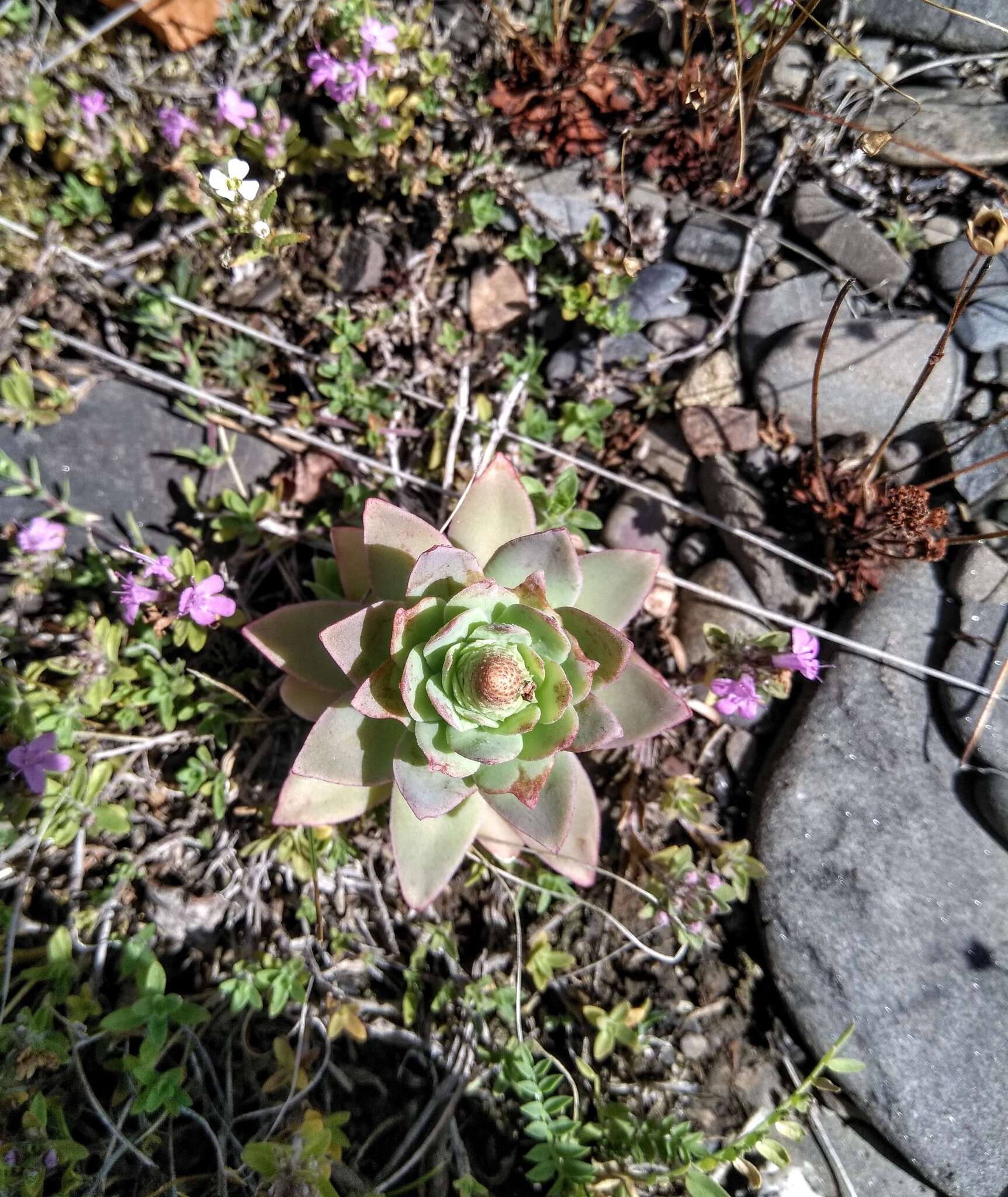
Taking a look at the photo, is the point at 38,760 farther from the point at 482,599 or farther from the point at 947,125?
the point at 947,125

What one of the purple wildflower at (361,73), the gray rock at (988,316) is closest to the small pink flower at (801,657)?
the gray rock at (988,316)

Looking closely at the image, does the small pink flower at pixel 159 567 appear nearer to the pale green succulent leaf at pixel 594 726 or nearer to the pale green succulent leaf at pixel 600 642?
the pale green succulent leaf at pixel 600 642

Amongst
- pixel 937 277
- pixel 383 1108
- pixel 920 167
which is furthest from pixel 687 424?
pixel 383 1108

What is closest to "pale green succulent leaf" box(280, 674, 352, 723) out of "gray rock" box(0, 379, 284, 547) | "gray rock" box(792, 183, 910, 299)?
"gray rock" box(0, 379, 284, 547)

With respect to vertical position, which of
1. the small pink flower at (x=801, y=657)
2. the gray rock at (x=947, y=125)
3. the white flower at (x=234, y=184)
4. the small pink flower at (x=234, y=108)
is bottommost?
the small pink flower at (x=801, y=657)

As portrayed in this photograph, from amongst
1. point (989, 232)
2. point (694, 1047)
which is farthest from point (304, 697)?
point (989, 232)

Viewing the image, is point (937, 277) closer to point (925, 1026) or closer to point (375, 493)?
point (375, 493)

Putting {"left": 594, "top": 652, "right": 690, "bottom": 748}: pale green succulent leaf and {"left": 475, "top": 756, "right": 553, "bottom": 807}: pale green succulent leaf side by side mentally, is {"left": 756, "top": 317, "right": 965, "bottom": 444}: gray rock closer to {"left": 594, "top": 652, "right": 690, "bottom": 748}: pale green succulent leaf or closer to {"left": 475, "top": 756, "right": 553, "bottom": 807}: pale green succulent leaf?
{"left": 594, "top": 652, "right": 690, "bottom": 748}: pale green succulent leaf
